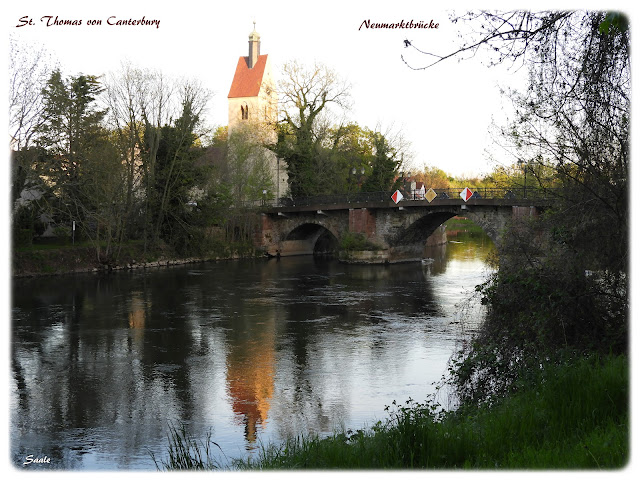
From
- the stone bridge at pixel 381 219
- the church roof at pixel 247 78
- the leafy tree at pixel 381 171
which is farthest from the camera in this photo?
the church roof at pixel 247 78

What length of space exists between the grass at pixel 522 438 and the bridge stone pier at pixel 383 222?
83.1 feet

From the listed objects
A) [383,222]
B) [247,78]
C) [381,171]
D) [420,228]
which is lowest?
[420,228]

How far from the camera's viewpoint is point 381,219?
39250 millimetres

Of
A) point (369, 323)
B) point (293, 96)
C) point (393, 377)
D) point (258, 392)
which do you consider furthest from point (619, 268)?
point (293, 96)

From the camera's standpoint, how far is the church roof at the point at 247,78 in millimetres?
68312

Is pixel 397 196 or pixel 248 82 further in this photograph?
pixel 248 82

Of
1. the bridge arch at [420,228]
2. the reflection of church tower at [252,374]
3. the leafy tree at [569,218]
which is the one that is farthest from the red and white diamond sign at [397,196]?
the leafy tree at [569,218]

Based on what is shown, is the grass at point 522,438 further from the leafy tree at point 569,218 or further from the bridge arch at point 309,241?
the bridge arch at point 309,241

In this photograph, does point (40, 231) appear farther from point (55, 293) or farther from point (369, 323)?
point (369, 323)

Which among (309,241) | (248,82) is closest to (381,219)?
(309,241)

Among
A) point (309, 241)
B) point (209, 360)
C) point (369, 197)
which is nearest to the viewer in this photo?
point (209, 360)

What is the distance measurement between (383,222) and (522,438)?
33.3 metres

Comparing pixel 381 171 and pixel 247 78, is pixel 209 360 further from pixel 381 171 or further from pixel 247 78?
pixel 247 78

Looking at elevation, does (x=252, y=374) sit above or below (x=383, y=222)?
below
